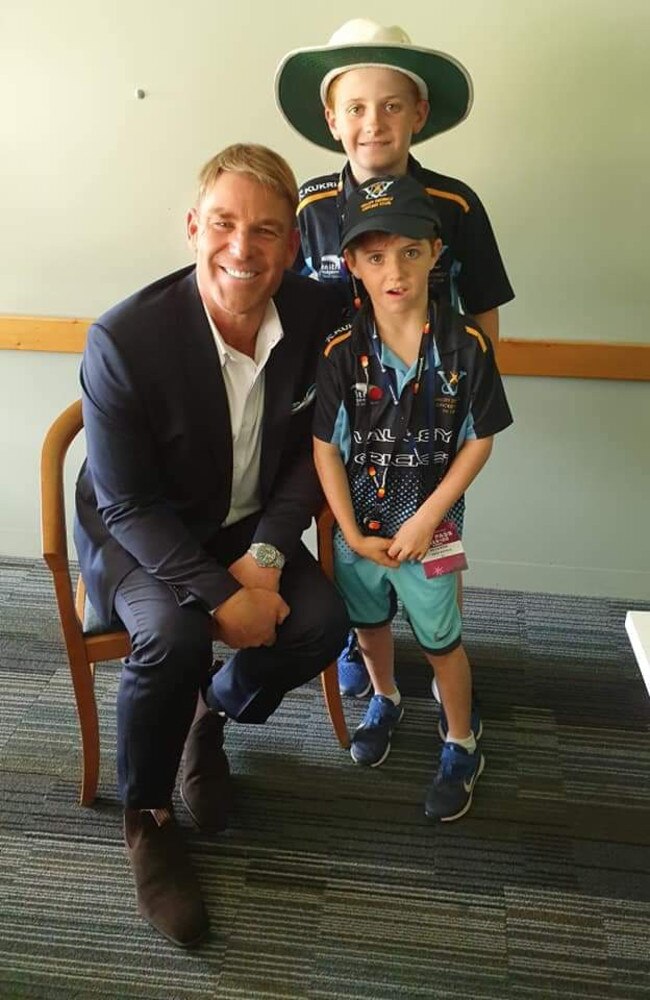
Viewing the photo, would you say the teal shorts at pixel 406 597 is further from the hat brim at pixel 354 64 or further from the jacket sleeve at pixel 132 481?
the hat brim at pixel 354 64

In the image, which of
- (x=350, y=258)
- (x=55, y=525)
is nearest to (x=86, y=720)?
(x=55, y=525)

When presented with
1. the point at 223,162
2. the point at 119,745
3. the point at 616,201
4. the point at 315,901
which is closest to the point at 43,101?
the point at 223,162

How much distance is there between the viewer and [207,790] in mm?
1766

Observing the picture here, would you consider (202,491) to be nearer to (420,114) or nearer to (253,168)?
Result: (253,168)

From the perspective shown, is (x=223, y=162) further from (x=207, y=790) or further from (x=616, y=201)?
(x=207, y=790)

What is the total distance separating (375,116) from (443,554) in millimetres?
824

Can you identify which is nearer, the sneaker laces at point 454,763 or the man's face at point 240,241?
the man's face at point 240,241

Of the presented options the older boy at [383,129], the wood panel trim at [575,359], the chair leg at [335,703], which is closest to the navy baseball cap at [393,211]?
the older boy at [383,129]

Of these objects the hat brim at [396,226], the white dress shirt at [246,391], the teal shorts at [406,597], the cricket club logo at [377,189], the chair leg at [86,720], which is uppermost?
the cricket club logo at [377,189]

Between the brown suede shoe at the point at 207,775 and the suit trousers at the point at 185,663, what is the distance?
107mm

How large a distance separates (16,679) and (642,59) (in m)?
2.13

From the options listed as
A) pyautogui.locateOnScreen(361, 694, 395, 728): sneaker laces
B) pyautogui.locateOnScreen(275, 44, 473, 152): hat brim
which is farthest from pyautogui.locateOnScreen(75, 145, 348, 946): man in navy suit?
pyautogui.locateOnScreen(361, 694, 395, 728): sneaker laces

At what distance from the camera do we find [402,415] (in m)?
1.58

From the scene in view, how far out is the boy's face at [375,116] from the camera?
1558mm
